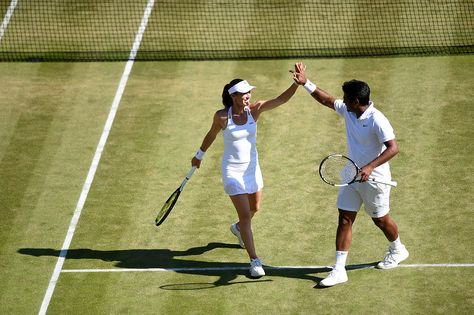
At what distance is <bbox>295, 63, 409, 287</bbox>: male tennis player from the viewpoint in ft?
40.7

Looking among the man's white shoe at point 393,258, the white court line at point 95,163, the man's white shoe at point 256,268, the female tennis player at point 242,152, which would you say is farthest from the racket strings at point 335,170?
the white court line at point 95,163

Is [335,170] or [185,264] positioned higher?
[335,170]

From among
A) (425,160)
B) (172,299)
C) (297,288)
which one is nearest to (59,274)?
(172,299)

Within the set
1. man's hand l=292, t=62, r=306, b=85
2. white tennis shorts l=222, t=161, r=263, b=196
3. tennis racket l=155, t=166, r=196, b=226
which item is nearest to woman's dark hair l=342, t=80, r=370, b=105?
man's hand l=292, t=62, r=306, b=85

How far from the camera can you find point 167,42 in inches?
807

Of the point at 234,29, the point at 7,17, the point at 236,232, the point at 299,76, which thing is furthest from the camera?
the point at 7,17

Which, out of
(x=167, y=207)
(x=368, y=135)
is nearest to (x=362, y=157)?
(x=368, y=135)

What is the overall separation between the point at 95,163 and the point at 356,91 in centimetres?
536

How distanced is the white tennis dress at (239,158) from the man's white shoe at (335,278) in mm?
1372

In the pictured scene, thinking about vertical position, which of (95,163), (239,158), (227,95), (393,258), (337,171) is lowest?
(393,258)

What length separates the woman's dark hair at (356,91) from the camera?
12.4 m

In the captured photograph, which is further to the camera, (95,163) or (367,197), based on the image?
(95,163)

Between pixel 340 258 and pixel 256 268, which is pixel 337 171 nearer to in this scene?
pixel 340 258

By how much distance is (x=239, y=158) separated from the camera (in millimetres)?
13078
